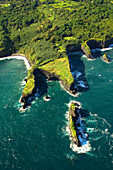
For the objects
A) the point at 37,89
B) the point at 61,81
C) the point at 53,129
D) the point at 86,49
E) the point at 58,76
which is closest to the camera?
the point at 53,129

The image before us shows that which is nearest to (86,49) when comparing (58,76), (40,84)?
(58,76)

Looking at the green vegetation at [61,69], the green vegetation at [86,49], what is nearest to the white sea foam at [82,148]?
the green vegetation at [61,69]

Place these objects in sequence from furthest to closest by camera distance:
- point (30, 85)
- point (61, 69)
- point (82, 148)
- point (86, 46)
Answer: point (86, 46), point (61, 69), point (30, 85), point (82, 148)

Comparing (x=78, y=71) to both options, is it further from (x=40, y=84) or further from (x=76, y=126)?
(x=76, y=126)

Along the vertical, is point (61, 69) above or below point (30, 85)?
above

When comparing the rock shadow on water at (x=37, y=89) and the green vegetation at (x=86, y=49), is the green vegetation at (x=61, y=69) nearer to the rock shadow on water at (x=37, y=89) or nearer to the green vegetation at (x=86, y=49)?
the rock shadow on water at (x=37, y=89)

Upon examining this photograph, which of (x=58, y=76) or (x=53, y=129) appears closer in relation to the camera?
(x=53, y=129)

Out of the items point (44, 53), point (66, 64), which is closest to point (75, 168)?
point (66, 64)

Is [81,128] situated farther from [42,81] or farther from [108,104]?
[42,81]
